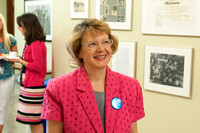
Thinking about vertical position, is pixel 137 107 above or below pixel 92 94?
below

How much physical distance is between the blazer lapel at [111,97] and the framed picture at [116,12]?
1449mm

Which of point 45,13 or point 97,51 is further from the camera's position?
point 45,13

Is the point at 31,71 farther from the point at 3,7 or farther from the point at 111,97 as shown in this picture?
the point at 3,7

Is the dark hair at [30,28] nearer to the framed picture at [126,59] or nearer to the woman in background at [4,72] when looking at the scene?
the woman in background at [4,72]

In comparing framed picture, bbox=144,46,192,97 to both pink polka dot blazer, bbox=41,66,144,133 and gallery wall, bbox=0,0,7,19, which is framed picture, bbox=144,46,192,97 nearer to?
pink polka dot blazer, bbox=41,66,144,133

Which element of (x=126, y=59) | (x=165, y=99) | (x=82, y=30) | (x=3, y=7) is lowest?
(x=165, y=99)

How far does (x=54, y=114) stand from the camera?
172cm

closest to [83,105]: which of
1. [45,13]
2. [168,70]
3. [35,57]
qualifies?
[168,70]

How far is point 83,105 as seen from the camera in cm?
175

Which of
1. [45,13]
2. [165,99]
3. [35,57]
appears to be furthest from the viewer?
[45,13]

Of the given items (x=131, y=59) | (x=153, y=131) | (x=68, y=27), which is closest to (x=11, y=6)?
(x=68, y=27)

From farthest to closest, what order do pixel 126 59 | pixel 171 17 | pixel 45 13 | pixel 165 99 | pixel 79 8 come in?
pixel 45 13 → pixel 79 8 → pixel 126 59 → pixel 165 99 → pixel 171 17

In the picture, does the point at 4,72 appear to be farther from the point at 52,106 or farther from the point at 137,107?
the point at 137,107

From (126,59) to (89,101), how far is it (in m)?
1.59
